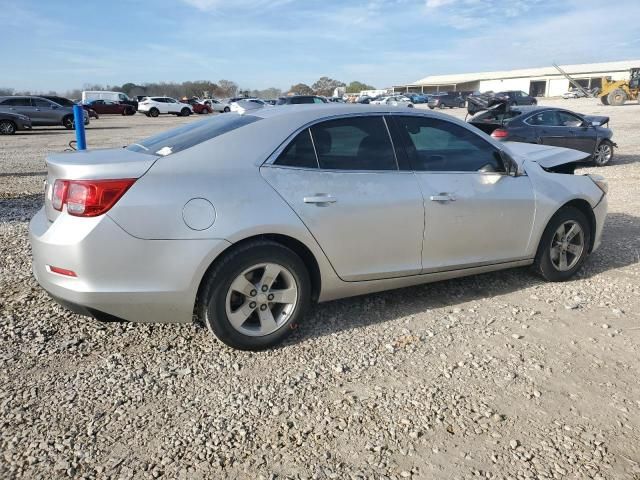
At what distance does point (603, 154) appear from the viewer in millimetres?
12742

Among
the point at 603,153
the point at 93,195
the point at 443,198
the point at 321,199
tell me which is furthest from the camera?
the point at 603,153

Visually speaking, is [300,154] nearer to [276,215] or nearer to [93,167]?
[276,215]

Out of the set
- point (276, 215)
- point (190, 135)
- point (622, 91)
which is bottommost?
point (276, 215)

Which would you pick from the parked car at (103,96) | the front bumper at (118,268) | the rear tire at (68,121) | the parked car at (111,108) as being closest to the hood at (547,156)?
the front bumper at (118,268)

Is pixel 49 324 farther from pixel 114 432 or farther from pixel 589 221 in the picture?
pixel 589 221

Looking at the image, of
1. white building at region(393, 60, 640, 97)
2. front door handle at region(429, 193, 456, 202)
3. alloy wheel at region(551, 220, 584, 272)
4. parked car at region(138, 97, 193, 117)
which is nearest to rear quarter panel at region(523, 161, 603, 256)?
alloy wheel at region(551, 220, 584, 272)

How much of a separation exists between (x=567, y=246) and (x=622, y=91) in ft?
138

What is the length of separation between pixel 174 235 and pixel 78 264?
55cm

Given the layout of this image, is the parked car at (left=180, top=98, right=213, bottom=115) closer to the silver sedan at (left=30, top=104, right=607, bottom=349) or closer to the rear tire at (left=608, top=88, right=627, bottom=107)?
the rear tire at (left=608, top=88, right=627, bottom=107)

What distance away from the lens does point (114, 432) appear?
2.56 m

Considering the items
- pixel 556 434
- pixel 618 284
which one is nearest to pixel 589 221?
pixel 618 284

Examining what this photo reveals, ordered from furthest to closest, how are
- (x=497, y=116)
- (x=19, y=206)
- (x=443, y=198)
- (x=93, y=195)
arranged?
(x=497, y=116)
(x=19, y=206)
(x=443, y=198)
(x=93, y=195)

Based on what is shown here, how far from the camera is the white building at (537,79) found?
8362 cm

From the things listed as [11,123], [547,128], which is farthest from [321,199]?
[11,123]
